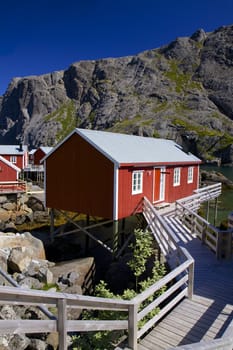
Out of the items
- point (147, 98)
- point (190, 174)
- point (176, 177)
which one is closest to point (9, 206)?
point (176, 177)

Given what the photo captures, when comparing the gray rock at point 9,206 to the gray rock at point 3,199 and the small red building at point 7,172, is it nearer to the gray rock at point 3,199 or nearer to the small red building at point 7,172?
the gray rock at point 3,199

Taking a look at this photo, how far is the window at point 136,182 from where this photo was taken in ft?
50.2

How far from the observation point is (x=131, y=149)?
16766 mm

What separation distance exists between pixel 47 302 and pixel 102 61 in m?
159

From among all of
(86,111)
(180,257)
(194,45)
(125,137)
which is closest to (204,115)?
(194,45)

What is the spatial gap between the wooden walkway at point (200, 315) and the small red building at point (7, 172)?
902 inches

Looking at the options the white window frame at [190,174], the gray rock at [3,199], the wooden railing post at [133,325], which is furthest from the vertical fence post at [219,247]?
the gray rock at [3,199]

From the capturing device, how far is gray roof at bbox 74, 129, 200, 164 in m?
14.7

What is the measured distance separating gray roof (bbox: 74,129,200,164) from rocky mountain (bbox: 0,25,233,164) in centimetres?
6879

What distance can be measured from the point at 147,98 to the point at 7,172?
313ft

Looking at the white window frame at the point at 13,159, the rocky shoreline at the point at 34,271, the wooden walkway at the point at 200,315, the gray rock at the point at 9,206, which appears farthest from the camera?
the white window frame at the point at 13,159

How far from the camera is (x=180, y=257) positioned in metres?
8.46

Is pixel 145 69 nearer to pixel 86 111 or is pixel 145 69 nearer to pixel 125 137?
pixel 86 111

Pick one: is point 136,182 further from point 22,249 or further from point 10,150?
point 10,150
